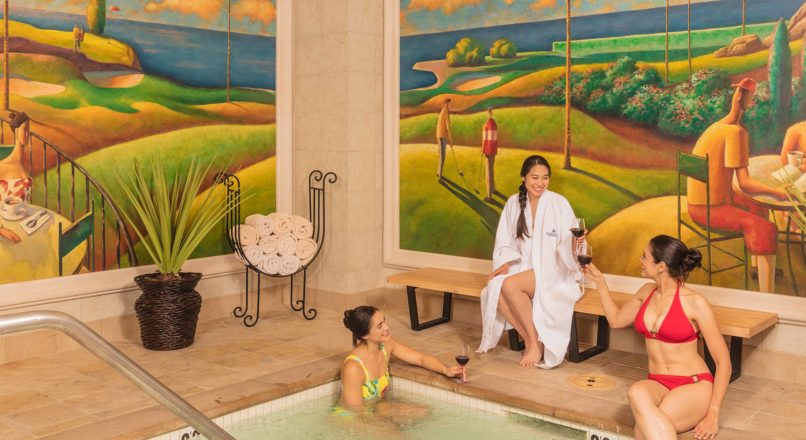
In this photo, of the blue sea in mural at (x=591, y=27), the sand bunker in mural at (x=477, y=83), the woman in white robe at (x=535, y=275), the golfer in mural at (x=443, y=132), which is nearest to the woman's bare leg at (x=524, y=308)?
the woman in white robe at (x=535, y=275)

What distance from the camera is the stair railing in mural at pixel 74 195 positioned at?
4.80m

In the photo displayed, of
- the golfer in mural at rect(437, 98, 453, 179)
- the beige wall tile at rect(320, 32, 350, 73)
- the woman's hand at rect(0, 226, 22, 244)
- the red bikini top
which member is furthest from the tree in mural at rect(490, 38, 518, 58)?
the woman's hand at rect(0, 226, 22, 244)

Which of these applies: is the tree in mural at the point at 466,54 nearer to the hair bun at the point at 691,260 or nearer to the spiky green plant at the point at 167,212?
A: the spiky green plant at the point at 167,212

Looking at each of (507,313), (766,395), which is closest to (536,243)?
(507,313)

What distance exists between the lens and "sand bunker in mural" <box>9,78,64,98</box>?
4.70 metres

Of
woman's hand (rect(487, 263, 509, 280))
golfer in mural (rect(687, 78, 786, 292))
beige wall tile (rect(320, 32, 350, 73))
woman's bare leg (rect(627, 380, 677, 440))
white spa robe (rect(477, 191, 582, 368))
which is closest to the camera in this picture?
woman's bare leg (rect(627, 380, 677, 440))

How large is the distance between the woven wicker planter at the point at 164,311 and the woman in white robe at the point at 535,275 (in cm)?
187

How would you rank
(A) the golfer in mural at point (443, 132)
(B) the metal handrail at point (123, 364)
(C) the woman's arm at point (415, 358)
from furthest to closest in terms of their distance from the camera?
1. (A) the golfer in mural at point (443, 132)
2. (C) the woman's arm at point (415, 358)
3. (B) the metal handrail at point (123, 364)

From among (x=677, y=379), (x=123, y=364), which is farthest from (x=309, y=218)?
(x=123, y=364)

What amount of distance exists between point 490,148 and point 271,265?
1771 millimetres

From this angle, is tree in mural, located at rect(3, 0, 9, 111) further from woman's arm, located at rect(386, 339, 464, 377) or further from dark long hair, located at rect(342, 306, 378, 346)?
woman's arm, located at rect(386, 339, 464, 377)

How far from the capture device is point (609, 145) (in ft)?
16.5

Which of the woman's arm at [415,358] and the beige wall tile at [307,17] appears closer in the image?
the woman's arm at [415,358]

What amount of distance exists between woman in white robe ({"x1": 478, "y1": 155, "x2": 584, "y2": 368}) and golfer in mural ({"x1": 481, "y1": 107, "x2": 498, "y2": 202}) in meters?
0.76
